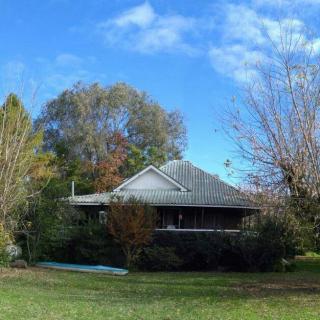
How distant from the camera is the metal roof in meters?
31.8

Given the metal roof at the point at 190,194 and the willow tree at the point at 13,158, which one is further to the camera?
the metal roof at the point at 190,194

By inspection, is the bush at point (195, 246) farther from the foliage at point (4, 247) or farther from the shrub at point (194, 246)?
the foliage at point (4, 247)

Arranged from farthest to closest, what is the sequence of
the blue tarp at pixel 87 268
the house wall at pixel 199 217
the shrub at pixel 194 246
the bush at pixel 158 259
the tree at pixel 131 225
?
the house wall at pixel 199 217 → the shrub at pixel 194 246 → the bush at pixel 158 259 → the tree at pixel 131 225 → the blue tarp at pixel 87 268

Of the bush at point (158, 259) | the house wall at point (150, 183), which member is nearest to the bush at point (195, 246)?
the bush at point (158, 259)

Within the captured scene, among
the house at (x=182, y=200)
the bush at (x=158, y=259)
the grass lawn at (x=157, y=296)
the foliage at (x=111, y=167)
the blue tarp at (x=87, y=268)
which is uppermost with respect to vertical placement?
the foliage at (x=111, y=167)

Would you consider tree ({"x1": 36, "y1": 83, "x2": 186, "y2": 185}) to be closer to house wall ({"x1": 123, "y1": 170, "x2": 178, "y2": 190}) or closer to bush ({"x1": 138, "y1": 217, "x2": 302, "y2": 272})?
house wall ({"x1": 123, "y1": 170, "x2": 178, "y2": 190})

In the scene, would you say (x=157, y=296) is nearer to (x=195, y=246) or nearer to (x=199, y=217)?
(x=195, y=246)

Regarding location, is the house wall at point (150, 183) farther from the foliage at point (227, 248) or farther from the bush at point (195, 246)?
the bush at point (195, 246)

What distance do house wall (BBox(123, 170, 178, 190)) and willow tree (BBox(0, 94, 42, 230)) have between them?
11.4 m

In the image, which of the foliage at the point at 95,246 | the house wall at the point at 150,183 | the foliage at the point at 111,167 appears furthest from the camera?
the foliage at the point at 111,167

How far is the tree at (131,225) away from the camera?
26.7m

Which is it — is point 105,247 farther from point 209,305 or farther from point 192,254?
point 209,305

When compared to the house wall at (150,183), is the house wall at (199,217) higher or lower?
lower

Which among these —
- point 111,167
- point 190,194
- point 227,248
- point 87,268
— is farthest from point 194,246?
point 111,167
